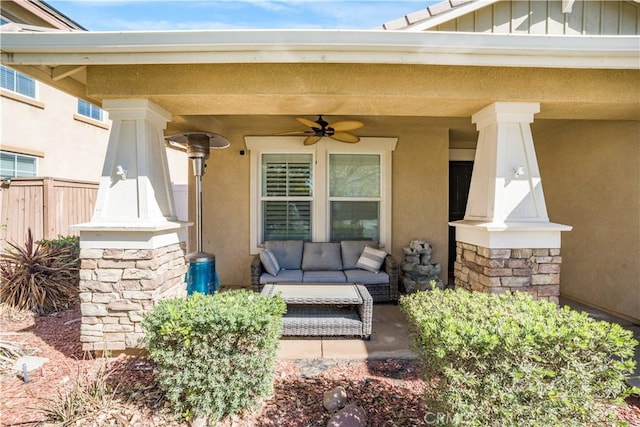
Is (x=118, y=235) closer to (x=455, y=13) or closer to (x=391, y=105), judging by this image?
(x=391, y=105)

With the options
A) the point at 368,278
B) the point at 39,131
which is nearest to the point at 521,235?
the point at 368,278

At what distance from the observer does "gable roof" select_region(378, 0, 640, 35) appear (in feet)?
15.3

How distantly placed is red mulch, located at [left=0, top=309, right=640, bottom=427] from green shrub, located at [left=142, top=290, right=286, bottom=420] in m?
0.17

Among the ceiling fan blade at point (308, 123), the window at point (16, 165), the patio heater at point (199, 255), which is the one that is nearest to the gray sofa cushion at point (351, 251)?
the ceiling fan blade at point (308, 123)

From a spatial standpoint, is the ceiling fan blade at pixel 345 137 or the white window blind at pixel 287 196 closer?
the ceiling fan blade at pixel 345 137

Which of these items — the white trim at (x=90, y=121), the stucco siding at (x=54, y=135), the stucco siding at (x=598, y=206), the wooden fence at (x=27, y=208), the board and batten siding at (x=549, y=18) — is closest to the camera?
the stucco siding at (x=598, y=206)

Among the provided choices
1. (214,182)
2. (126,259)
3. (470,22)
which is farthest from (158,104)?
(470,22)

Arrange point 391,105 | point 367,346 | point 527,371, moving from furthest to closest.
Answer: point 367,346
point 391,105
point 527,371

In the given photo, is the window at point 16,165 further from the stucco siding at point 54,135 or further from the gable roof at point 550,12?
the gable roof at point 550,12

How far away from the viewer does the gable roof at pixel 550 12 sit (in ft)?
15.3

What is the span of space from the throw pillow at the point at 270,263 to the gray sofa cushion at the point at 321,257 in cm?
54

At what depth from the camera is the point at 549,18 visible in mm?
4793

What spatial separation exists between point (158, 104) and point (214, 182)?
2.62 m

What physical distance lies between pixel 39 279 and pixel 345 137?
16.0 ft
